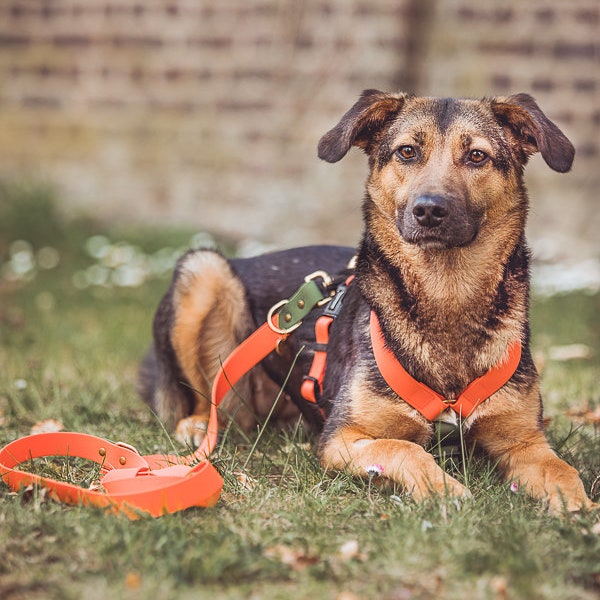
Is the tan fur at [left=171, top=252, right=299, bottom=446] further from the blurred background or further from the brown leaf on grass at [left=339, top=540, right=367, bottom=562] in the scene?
the blurred background

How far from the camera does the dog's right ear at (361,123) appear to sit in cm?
390

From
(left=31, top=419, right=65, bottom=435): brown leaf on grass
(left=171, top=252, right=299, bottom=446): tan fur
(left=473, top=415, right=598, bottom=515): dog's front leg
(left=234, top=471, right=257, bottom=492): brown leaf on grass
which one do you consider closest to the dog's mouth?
(left=473, top=415, right=598, bottom=515): dog's front leg

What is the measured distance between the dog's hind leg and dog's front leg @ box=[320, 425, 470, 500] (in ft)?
3.77

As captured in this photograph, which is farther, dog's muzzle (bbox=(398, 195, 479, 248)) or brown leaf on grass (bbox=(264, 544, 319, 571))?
dog's muzzle (bbox=(398, 195, 479, 248))

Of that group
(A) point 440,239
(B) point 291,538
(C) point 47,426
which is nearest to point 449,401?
(A) point 440,239

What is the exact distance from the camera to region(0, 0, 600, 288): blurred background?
32.9 feet

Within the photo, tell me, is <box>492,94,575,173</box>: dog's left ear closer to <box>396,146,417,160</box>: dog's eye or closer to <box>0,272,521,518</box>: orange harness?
<box>396,146,417,160</box>: dog's eye

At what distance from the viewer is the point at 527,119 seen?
12.8ft

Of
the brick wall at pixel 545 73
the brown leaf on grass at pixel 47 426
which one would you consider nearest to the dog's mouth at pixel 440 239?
the brown leaf on grass at pixel 47 426

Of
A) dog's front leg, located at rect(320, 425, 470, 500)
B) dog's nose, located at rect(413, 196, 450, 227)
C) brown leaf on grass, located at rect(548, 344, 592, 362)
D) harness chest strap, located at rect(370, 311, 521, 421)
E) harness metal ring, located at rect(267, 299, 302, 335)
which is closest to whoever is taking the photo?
dog's front leg, located at rect(320, 425, 470, 500)

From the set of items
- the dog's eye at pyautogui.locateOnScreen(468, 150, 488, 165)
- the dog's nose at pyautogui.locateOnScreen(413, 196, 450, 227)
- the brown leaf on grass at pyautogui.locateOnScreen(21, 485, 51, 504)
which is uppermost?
the dog's eye at pyautogui.locateOnScreen(468, 150, 488, 165)

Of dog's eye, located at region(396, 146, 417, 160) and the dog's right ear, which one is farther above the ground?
the dog's right ear

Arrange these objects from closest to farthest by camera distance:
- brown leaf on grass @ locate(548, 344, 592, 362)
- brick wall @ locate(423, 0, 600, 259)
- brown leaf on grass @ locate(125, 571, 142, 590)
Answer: brown leaf on grass @ locate(125, 571, 142, 590) → brown leaf on grass @ locate(548, 344, 592, 362) → brick wall @ locate(423, 0, 600, 259)

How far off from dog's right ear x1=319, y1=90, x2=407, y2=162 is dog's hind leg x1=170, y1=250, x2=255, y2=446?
115 cm
